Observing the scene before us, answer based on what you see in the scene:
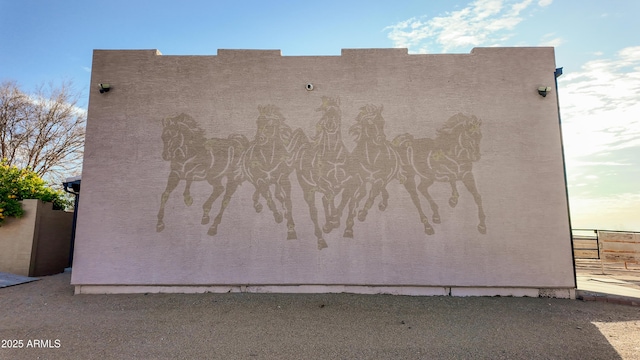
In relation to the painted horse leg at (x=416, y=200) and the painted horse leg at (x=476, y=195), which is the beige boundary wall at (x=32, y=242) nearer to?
the painted horse leg at (x=416, y=200)

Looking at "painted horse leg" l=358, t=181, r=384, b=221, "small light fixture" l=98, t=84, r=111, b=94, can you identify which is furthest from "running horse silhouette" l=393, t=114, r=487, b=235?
"small light fixture" l=98, t=84, r=111, b=94

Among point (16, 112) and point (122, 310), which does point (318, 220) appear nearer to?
point (122, 310)

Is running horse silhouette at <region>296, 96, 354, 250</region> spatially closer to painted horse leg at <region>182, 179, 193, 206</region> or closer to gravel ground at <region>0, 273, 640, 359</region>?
gravel ground at <region>0, 273, 640, 359</region>

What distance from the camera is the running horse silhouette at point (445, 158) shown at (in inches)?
254

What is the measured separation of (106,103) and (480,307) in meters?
8.32

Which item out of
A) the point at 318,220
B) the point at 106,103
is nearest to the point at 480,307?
the point at 318,220

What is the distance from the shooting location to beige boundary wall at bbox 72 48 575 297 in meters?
6.30

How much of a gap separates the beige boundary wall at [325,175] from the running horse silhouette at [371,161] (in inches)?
1.1

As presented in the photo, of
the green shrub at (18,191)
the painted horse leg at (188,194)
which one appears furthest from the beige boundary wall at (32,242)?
the painted horse leg at (188,194)

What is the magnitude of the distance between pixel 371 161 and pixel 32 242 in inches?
357

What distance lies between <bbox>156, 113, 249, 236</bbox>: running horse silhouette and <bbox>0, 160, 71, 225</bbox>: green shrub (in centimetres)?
536

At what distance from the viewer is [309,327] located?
489 cm

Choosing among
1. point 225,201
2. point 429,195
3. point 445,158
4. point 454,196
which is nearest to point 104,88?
point 225,201

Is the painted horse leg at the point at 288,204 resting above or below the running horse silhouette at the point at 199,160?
below
